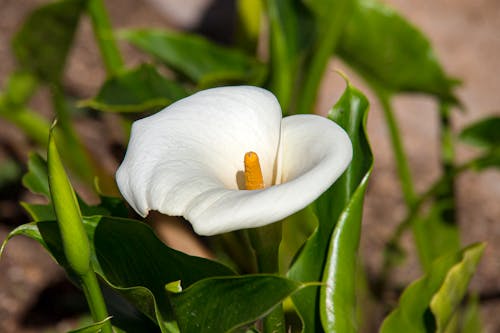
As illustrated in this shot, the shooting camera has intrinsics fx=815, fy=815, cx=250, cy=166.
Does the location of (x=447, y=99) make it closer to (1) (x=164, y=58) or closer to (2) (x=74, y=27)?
(1) (x=164, y=58)

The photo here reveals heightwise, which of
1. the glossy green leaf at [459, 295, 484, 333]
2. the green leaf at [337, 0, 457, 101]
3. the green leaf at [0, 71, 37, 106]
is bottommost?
the glossy green leaf at [459, 295, 484, 333]

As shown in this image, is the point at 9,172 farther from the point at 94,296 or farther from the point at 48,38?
the point at 94,296

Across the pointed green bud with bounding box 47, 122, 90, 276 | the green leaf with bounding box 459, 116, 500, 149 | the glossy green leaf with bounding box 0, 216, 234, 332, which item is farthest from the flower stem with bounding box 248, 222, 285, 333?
the green leaf with bounding box 459, 116, 500, 149

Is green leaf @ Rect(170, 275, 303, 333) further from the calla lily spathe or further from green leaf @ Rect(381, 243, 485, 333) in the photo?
green leaf @ Rect(381, 243, 485, 333)

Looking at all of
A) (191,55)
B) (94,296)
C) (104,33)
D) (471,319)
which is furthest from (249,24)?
(94,296)

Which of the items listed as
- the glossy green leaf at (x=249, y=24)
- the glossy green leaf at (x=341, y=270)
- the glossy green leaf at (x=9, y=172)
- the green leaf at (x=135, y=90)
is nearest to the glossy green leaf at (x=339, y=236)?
the glossy green leaf at (x=341, y=270)

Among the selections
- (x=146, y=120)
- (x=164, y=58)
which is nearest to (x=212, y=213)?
(x=146, y=120)
